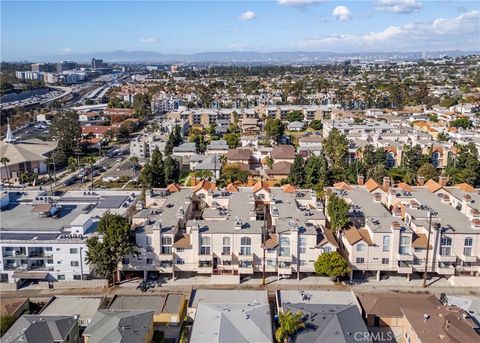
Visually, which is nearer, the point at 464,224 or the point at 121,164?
the point at 464,224

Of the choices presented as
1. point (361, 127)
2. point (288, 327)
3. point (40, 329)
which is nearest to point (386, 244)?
point (288, 327)

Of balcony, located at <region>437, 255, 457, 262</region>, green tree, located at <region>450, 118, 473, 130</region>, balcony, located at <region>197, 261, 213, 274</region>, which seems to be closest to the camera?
balcony, located at <region>437, 255, 457, 262</region>

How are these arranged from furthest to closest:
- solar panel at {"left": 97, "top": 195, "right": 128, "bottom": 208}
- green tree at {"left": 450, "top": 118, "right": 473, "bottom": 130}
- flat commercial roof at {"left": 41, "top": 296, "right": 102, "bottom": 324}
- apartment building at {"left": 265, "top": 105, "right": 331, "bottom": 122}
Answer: apartment building at {"left": 265, "top": 105, "right": 331, "bottom": 122} < green tree at {"left": 450, "top": 118, "right": 473, "bottom": 130} < solar panel at {"left": 97, "top": 195, "right": 128, "bottom": 208} < flat commercial roof at {"left": 41, "top": 296, "right": 102, "bottom": 324}

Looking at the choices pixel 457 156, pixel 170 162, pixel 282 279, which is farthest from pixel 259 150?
pixel 282 279

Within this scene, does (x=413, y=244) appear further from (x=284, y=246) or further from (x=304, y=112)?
(x=304, y=112)

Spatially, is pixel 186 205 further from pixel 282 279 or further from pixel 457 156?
pixel 457 156

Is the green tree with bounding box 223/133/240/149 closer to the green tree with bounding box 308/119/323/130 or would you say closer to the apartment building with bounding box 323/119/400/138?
the apartment building with bounding box 323/119/400/138

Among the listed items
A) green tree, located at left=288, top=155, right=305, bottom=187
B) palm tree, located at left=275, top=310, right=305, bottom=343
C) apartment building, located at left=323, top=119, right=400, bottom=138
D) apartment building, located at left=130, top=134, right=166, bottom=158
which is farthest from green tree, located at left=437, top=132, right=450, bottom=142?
palm tree, located at left=275, top=310, right=305, bottom=343
